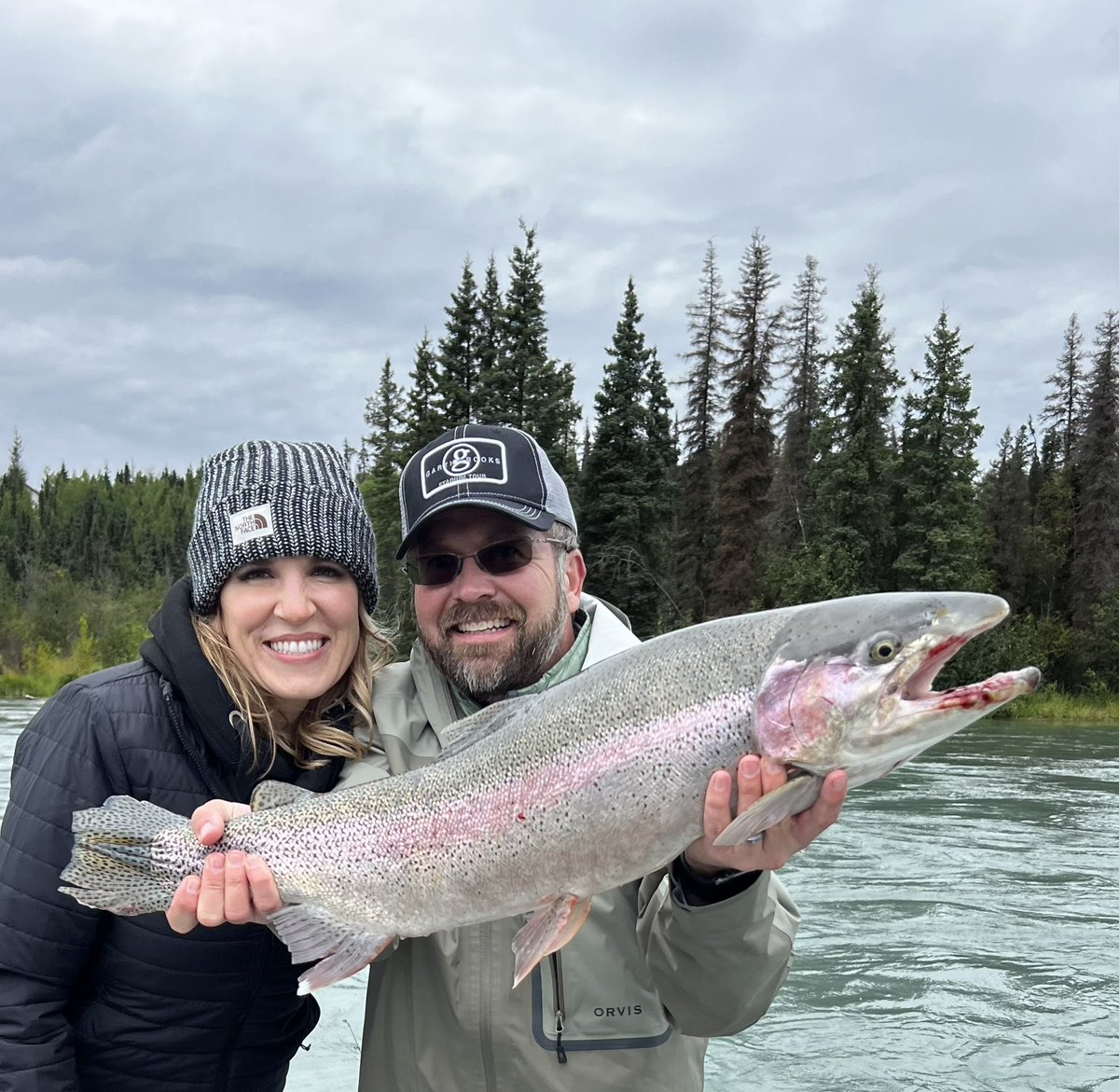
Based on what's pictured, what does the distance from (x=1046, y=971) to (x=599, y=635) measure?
666 cm

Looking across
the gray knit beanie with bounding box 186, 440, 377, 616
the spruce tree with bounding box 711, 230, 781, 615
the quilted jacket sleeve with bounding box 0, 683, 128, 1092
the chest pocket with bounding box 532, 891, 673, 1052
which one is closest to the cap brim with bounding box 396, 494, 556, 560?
the gray knit beanie with bounding box 186, 440, 377, 616

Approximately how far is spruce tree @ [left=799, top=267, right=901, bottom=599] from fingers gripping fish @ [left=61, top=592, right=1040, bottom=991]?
3781 cm

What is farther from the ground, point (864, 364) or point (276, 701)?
point (864, 364)

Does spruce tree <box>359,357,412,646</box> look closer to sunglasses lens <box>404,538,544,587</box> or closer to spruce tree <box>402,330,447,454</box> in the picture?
spruce tree <box>402,330,447,454</box>

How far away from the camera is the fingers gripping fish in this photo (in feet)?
8.59

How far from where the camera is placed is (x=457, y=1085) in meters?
3.07

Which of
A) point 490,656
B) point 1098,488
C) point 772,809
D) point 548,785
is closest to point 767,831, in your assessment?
point 772,809

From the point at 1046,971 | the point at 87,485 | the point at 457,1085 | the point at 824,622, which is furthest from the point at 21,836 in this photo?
the point at 87,485

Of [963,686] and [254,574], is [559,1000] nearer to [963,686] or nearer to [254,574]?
[963,686]

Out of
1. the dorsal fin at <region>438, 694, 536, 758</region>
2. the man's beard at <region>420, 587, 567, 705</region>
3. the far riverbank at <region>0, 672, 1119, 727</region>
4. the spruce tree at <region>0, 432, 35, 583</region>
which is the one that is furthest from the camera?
the spruce tree at <region>0, 432, 35, 583</region>

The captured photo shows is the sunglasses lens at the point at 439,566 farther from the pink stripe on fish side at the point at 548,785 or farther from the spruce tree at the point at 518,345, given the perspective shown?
the spruce tree at the point at 518,345

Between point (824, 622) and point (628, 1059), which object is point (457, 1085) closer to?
point (628, 1059)

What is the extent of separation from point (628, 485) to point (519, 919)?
3796cm

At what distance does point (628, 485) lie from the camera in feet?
134
